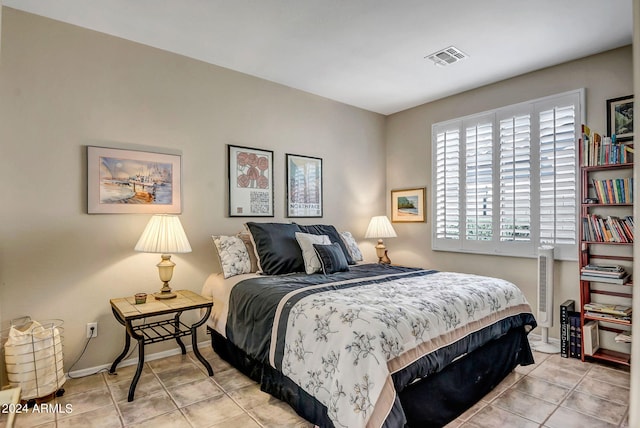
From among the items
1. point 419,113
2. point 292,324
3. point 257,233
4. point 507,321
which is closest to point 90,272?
point 257,233

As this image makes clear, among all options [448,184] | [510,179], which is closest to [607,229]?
[510,179]

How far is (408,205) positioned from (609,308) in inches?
92.7

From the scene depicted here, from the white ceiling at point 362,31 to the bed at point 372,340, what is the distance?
6.45ft

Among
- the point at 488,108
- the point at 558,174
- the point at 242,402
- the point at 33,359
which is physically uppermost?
the point at 488,108

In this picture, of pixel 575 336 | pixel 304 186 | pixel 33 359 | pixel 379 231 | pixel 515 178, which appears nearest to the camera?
pixel 33 359

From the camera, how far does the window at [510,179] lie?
10.9 ft

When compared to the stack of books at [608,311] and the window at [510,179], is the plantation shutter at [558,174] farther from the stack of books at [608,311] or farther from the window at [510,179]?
the stack of books at [608,311]

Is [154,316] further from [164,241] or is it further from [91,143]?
[91,143]

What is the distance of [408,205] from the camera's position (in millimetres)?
4746

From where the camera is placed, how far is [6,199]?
2475 millimetres

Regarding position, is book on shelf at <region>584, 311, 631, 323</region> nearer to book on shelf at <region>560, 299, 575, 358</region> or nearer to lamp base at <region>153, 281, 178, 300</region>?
book on shelf at <region>560, 299, 575, 358</region>

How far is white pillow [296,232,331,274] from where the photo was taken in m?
3.12

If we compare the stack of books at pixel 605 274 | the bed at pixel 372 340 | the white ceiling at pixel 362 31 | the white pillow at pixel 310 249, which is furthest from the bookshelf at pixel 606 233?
the white pillow at pixel 310 249

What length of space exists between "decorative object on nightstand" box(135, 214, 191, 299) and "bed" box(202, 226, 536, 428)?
1.43 feet
